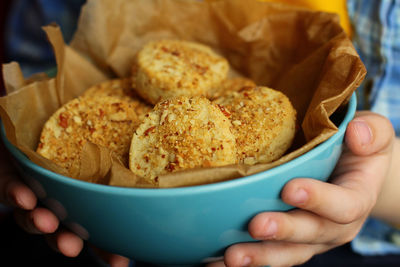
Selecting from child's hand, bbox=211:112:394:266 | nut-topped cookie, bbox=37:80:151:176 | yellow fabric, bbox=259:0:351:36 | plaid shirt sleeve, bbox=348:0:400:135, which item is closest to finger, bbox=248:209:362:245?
child's hand, bbox=211:112:394:266

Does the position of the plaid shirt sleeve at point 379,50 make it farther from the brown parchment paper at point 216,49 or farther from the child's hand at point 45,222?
the child's hand at point 45,222

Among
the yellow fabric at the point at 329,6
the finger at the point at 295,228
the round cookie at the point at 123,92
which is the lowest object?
the finger at the point at 295,228

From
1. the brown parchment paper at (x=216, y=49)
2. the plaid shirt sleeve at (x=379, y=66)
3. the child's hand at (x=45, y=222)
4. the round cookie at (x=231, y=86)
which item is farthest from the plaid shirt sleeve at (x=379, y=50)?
the child's hand at (x=45, y=222)

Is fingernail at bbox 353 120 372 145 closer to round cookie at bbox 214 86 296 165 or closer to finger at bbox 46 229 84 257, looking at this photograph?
round cookie at bbox 214 86 296 165

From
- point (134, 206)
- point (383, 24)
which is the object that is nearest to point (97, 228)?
point (134, 206)

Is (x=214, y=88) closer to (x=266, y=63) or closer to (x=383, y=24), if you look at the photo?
(x=266, y=63)
